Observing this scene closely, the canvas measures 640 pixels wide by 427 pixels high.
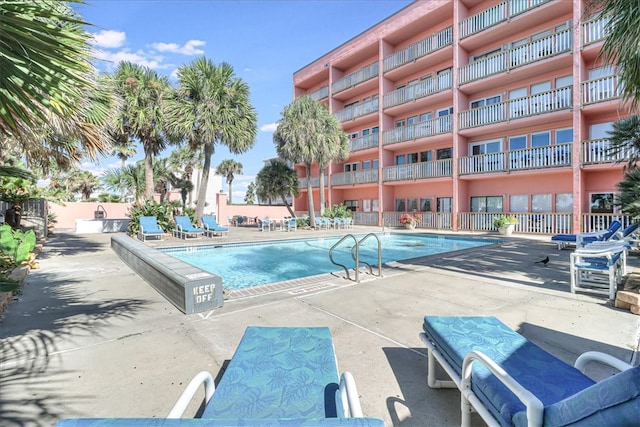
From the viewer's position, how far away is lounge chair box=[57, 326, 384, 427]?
5.87ft

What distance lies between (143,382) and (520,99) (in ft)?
66.6

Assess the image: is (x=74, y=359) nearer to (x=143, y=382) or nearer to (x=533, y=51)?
(x=143, y=382)

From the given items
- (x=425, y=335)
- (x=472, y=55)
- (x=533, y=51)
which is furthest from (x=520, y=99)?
(x=425, y=335)

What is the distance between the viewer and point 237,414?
72.3 inches

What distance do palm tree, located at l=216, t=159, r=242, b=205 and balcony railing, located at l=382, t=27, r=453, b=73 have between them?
32.0 m

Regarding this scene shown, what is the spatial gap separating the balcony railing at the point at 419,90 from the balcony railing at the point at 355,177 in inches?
201

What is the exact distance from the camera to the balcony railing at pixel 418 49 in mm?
20078

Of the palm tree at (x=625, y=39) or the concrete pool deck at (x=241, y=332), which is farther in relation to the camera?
the palm tree at (x=625, y=39)

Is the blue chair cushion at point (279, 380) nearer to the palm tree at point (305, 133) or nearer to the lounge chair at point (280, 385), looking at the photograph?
the lounge chair at point (280, 385)

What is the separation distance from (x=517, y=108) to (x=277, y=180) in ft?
51.4

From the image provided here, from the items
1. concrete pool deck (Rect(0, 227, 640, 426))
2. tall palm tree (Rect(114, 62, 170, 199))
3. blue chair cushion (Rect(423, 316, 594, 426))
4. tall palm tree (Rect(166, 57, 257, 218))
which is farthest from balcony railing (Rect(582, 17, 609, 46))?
tall palm tree (Rect(114, 62, 170, 199))

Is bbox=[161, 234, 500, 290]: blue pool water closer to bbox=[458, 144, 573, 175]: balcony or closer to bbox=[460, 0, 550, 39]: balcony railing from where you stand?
bbox=[458, 144, 573, 175]: balcony

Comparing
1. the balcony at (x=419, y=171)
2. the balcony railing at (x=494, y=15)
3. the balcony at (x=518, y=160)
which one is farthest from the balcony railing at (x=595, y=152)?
the balcony railing at (x=494, y=15)

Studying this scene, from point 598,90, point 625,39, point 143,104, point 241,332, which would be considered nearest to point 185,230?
point 143,104
